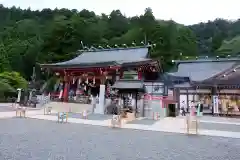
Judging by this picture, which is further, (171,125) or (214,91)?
(214,91)

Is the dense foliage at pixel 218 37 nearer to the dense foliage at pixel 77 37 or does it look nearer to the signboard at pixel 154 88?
the dense foliage at pixel 77 37

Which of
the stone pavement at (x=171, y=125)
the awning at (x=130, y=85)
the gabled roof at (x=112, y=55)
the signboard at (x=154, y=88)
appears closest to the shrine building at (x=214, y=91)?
the gabled roof at (x=112, y=55)

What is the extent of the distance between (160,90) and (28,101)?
53.7 feet

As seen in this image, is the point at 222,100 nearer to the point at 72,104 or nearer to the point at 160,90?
the point at 160,90

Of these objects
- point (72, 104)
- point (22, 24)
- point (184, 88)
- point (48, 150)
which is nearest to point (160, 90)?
point (184, 88)

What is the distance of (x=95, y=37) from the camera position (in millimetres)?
50750

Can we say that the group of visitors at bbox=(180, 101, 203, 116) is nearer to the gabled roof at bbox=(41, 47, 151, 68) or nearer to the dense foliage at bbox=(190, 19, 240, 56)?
the gabled roof at bbox=(41, 47, 151, 68)

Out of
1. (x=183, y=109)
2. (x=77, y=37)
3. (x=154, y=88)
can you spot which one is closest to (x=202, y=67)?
(x=183, y=109)

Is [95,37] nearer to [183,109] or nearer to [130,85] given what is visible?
[183,109]

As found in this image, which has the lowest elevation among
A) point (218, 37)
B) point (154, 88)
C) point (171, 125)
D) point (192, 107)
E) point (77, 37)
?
point (171, 125)

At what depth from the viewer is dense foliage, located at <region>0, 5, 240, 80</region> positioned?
44031mm

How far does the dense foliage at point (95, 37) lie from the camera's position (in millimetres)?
44031

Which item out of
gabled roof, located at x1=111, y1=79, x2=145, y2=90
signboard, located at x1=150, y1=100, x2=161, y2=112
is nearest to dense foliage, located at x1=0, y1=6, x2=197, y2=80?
gabled roof, located at x1=111, y1=79, x2=145, y2=90

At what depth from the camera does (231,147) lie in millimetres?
7484
